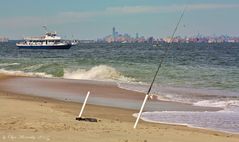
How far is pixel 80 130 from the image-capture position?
34.4 feet

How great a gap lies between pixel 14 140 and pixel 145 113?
8489mm

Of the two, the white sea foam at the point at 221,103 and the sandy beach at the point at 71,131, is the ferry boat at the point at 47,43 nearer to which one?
the white sea foam at the point at 221,103

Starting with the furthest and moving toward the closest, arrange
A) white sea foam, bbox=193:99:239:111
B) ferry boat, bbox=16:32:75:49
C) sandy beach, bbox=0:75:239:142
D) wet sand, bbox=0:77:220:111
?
ferry boat, bbox=16:32:75:49 < white sea foam, bbox=193:99:239:111 < wet sand, bbox=0:77:220:111 < sandy beach, bbox=0:75:239:142

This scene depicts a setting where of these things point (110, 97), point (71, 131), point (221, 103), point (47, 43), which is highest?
point (71, 131)

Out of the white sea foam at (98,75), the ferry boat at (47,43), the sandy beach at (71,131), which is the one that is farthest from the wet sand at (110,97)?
the ferry boat at (47,43)

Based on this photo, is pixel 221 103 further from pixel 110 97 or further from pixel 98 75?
pixel 98 75

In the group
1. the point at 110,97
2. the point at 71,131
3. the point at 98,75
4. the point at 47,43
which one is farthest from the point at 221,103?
the point at 47,43

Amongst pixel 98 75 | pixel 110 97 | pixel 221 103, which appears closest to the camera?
pixel 221 103

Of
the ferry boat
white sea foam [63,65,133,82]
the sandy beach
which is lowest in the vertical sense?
the ferry boat

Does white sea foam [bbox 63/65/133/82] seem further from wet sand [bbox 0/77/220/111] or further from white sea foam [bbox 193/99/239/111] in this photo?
white sea foam [bbox 193/99/239/111]

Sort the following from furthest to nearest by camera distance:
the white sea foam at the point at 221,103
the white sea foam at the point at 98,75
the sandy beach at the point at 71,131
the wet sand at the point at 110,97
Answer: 1. the white sea foam at the point at 98,75
2. the white sea foam at the point at 221,103
3. the wet sand at the point at 110,97
4. the sandy beach at the point at 71,131

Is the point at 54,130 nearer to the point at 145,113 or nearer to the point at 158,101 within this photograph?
the point at 145,113

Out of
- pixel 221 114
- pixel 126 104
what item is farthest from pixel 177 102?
pixel 221 114

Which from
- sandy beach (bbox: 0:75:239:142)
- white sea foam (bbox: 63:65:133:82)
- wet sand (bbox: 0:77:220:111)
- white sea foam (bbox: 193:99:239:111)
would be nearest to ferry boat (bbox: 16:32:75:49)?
white sea foam (bbox: 63:65:133:82)
